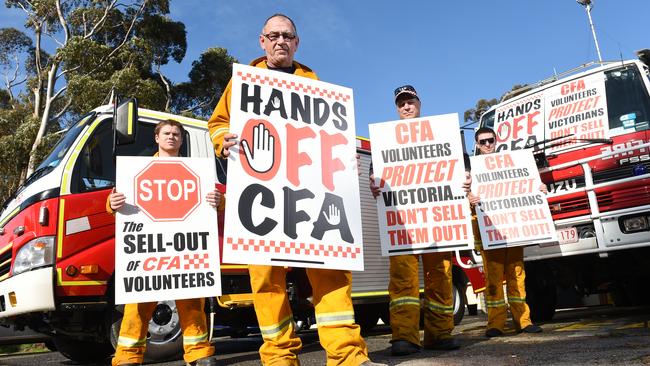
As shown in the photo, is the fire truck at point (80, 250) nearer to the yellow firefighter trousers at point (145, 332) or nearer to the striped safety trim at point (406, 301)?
the yellow firefighter trousers at point (145, 332)

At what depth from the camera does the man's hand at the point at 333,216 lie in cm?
316

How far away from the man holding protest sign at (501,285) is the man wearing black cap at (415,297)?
1086mm

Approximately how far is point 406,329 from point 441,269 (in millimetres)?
580

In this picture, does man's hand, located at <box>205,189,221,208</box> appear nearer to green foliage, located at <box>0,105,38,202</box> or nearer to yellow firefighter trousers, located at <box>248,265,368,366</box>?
yellow firefighter trousers, located at <box>248,265,368,366</box>

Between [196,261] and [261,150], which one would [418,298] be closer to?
[196,261]

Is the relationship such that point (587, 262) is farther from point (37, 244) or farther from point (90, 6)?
point (90, 6)

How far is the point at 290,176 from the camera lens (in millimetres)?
3154

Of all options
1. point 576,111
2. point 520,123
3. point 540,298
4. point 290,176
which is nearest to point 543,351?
point 290,176

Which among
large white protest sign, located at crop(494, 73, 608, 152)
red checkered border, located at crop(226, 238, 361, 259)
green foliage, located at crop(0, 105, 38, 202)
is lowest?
red checkered border, located at crop(226, 238, 361, 259)

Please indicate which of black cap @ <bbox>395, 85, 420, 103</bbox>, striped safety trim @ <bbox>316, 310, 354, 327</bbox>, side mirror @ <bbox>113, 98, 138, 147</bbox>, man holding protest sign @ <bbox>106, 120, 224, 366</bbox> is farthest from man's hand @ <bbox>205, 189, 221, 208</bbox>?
black cap @ <bbox>395, 85, 420, 103</bbox>

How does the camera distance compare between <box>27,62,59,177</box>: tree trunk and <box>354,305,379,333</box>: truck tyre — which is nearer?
<box>354,305,379,333</box>: truck tyre

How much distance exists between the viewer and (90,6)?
21859mm

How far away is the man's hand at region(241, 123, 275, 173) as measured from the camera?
3.07m

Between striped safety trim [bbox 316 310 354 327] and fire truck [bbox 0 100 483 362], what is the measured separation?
2.41m
